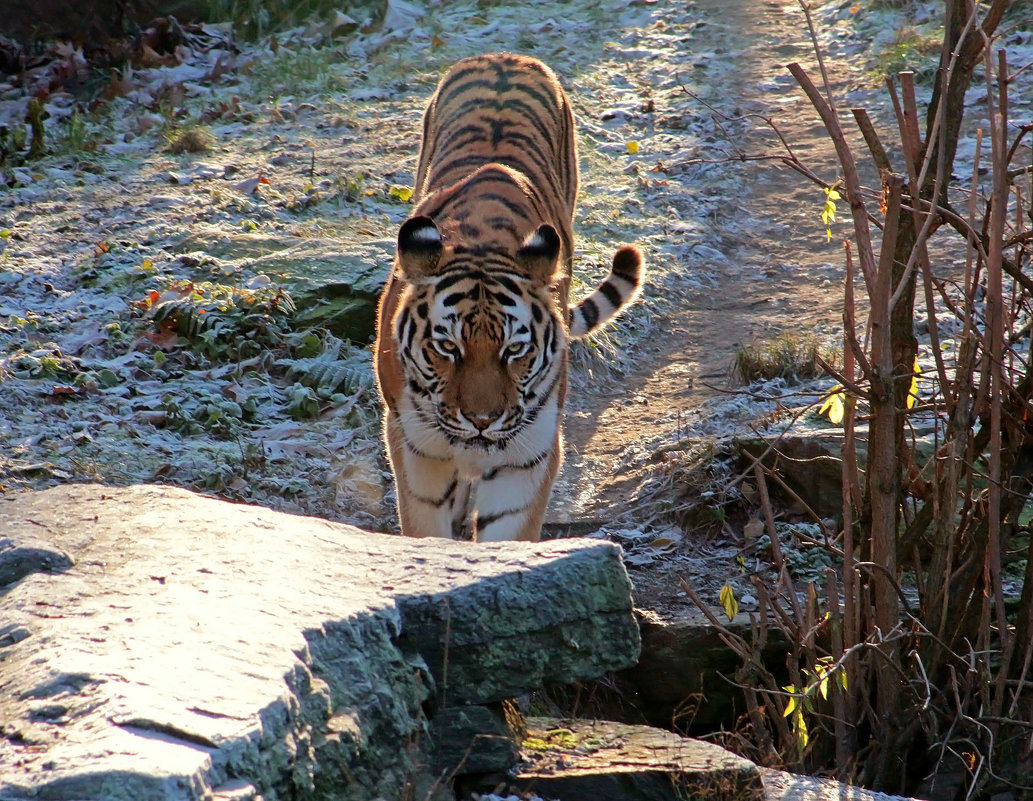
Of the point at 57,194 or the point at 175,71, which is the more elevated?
the point at 175,71

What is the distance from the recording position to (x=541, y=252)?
182 inches

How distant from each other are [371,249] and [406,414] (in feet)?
8.58

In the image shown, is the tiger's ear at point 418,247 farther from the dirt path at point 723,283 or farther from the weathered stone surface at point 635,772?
the weathered stone surface at point 635,772

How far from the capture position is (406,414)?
461 centimetres

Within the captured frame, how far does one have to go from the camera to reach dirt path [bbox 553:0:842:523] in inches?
236

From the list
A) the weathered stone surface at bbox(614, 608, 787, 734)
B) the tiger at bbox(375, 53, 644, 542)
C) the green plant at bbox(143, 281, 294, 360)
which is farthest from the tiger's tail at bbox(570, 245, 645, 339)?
the green plant at bbox(143, 281, 294, 360)

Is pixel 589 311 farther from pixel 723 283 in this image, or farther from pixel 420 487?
pixel 723 283

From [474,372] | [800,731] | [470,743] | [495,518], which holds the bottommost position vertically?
[495,518]

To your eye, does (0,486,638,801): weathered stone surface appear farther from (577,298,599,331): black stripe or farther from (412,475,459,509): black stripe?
(577,298,599,331): black stripe

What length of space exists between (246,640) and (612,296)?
3202mm

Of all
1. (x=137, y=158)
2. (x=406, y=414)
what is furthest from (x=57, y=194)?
(x=406, y=414)

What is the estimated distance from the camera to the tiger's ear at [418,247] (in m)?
4.50

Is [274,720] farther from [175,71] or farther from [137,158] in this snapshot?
[175,71]

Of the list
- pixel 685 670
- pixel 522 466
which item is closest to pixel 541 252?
pixel 522 466
